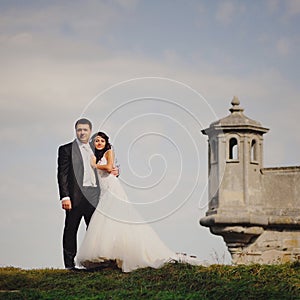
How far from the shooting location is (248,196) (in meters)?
18.3

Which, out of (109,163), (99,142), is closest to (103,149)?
(99,142)

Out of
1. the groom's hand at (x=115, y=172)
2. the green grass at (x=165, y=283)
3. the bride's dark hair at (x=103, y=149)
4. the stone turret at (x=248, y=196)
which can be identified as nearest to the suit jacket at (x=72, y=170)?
the bride's dark hair at (x=103, y=149)

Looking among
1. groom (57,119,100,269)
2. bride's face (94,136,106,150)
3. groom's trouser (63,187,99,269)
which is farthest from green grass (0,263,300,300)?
bride's face (94,136,106,150)

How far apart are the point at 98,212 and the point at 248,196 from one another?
6.13m

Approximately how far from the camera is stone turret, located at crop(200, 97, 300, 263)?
709 inches

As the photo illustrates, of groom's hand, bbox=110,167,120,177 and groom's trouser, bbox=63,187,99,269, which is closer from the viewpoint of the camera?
groom's hand, bbox=110,167,120,177

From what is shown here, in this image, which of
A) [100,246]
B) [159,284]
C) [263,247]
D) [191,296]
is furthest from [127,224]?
→ [263,247]

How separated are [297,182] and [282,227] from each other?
96cm

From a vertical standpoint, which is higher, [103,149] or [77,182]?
[103,149]

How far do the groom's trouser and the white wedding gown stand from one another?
0.80ft

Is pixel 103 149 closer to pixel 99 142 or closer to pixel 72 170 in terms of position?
pixel 99 142

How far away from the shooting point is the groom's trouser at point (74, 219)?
1313 centimetres

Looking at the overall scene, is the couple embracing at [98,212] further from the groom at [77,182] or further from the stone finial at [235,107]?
the stone finial at [235,107]

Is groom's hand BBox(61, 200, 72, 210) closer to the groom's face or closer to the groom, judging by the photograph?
the groom
